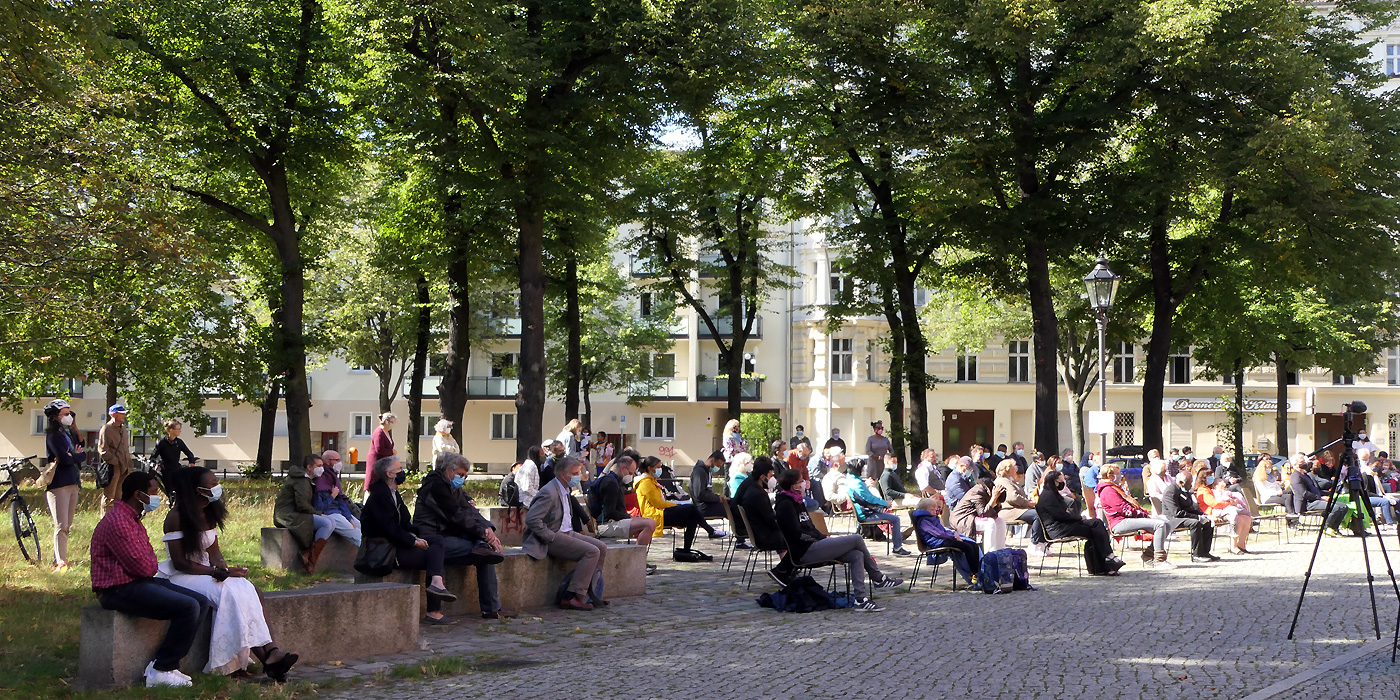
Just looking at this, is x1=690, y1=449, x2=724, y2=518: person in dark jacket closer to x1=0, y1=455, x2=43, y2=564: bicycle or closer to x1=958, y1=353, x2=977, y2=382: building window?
x1=0, y1=455, x2=43, y2=564: bicycle

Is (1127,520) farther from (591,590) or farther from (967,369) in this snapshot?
(967,369)

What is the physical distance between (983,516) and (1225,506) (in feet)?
24.2

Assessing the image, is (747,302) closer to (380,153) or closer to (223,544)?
(380,153)

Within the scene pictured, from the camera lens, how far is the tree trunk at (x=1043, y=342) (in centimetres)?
2648

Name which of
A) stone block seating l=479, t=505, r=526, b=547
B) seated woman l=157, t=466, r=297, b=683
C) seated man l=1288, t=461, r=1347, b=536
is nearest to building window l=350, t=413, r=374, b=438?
seated man l=1288, t=461, r=1347, b=536

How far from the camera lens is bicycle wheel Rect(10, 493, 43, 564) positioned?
1290cm

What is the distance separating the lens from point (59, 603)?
34.1 feet

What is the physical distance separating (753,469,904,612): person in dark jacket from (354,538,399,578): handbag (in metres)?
3.89

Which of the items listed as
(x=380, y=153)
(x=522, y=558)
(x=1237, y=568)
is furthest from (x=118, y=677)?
(x=380, y=153)

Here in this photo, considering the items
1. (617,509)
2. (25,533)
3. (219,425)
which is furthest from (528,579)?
(219,425)

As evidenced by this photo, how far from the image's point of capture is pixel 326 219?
33031 millimetres

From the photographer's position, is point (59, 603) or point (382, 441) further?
point (382, 441)

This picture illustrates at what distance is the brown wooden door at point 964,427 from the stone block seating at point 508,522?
146ft

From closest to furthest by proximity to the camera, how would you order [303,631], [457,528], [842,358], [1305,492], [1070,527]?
[303,631] < [457,528] < [1070,527] < [1305,492] < [842,358]
